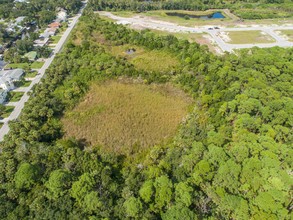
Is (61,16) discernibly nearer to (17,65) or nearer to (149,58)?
(17,65)

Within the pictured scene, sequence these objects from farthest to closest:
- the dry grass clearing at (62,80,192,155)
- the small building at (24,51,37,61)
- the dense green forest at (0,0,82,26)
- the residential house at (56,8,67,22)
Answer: the residential house at (56,8,67,22) < the dense green forest at (0,0,82,26) < the small building at (24,51,37,61) < the dry grass clearing at (62,80,192,155)

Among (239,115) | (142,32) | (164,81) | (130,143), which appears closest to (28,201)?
(130,143)

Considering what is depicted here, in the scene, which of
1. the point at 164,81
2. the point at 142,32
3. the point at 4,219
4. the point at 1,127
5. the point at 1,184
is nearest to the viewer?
the point at 4,219

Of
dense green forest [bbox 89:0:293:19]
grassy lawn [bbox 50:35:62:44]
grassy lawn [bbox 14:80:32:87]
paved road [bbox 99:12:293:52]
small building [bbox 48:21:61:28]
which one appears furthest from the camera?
dense green forest [bbox 89:0:293:19]

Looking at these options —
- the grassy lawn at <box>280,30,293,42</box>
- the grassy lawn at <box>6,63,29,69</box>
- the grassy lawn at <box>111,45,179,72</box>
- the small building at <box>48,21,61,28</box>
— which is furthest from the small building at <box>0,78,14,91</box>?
the grassy lawn at <box>280,30,293,42</box>

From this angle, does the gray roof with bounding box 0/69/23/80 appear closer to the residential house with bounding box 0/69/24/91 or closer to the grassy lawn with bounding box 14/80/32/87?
the residential house with bounding box 0/69/24/91

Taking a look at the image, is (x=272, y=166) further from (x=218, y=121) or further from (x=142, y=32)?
(x=142, y=32)

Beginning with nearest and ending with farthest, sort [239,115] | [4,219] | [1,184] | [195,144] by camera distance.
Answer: [4,219] → [1,184] → [195,144] → [239,115]
